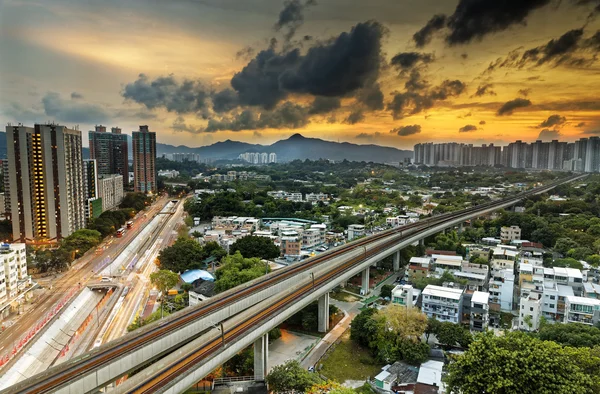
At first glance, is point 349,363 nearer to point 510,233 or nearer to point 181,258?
point 181,258

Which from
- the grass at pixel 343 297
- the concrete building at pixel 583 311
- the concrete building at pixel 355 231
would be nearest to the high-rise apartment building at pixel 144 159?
the concrete building at pixel 355 231

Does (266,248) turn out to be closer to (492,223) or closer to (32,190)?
(32,190)

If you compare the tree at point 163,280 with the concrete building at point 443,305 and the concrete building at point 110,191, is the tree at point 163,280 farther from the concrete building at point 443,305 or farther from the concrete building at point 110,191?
the concrete building at point 110,191

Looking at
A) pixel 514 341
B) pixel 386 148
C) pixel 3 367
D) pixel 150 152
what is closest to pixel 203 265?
pixel 3 367

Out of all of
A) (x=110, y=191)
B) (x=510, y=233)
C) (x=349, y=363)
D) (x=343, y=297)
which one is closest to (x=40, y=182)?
(x=110, y=191)

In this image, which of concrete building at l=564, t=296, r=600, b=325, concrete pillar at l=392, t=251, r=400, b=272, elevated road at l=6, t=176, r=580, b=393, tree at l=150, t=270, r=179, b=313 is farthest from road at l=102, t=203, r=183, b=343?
concrete building at l=564, t=296, r=600, b=325
